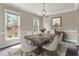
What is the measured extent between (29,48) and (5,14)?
2.18 feet

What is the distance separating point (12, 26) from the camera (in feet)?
6.11

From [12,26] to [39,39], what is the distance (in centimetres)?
49

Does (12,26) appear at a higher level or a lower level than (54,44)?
higher

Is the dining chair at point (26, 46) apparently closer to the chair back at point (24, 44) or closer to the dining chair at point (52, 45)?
the chair back at point (24, 44)

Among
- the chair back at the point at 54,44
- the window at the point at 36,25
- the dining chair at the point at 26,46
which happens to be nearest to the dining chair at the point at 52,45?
the chair back at the point at 54,44

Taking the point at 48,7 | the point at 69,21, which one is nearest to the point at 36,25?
the point at 48,7

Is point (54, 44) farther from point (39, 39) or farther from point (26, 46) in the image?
point (26, 46)

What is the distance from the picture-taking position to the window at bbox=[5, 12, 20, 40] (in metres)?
1.83

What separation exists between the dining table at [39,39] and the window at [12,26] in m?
0.19

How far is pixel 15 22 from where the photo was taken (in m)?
1.88

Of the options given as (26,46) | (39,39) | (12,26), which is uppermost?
(12,26)

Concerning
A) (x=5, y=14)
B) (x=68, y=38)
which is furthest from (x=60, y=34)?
(x=5, y=14)

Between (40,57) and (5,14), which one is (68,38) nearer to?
(40,57)

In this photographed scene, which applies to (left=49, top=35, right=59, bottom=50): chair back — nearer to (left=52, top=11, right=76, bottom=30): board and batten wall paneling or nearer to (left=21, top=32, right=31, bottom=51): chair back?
(left=52, top=11, right=76, bottom=30): board and batten wall paneling
